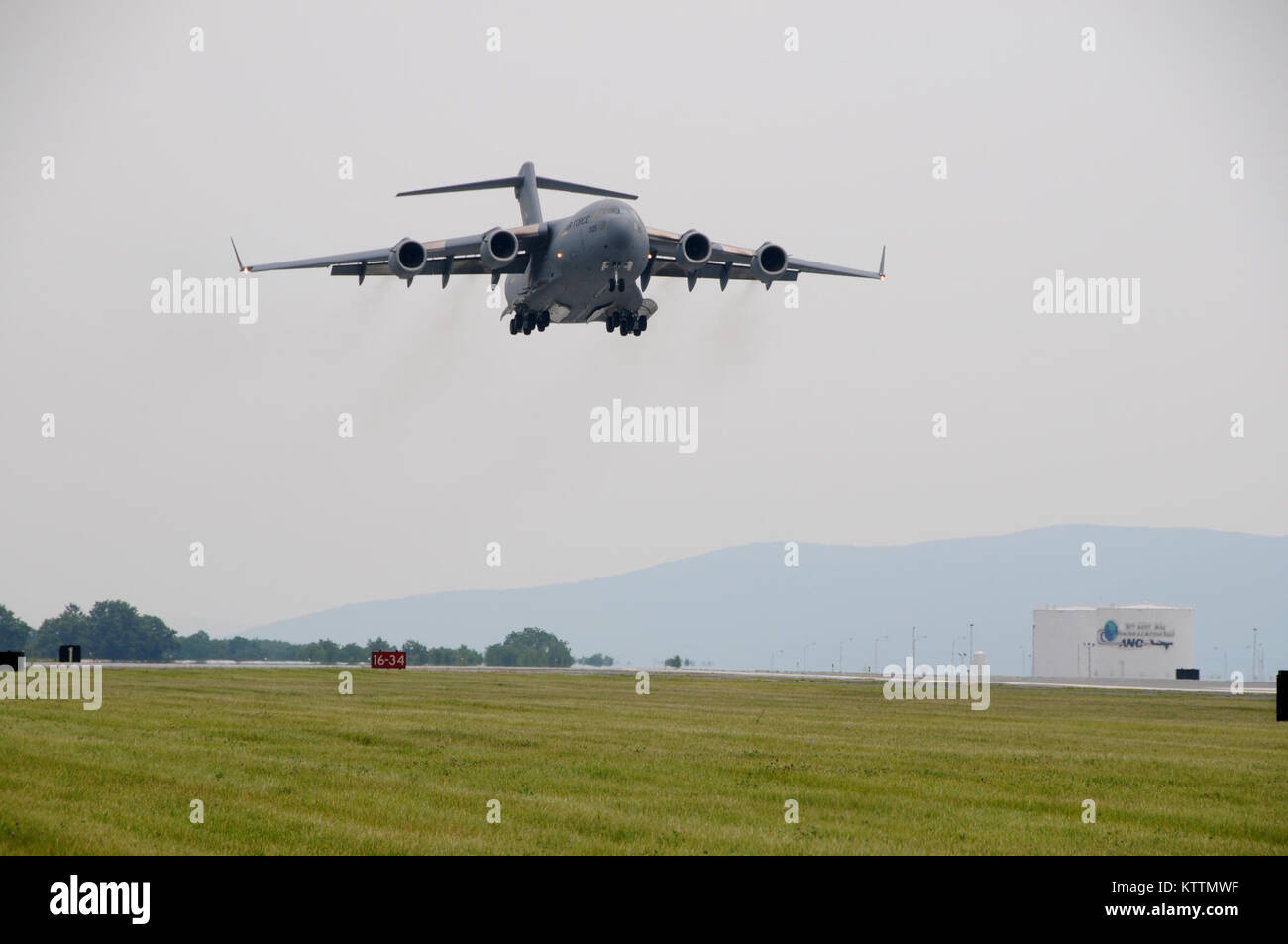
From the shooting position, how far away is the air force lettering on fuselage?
50.4 m

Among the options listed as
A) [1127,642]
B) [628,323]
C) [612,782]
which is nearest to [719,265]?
[628,323]

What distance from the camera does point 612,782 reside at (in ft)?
90.8

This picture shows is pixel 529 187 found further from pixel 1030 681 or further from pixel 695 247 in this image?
pixel 1030 681

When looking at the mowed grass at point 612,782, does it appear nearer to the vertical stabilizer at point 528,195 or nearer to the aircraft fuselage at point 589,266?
the aircraft fuselage at point 589,266

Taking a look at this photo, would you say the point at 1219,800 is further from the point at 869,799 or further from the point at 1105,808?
the point at 869,799

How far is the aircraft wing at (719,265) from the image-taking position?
5590 cm

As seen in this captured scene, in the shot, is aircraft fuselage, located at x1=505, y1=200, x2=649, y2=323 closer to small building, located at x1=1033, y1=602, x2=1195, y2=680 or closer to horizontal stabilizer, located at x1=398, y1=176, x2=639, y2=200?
horizontal stabilizer, located at x1=398, y1=176, x2=639, y2=200

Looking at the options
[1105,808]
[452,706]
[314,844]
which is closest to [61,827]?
[314,844]

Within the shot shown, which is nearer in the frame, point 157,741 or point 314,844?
point 314,844

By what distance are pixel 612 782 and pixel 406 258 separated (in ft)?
97.8
